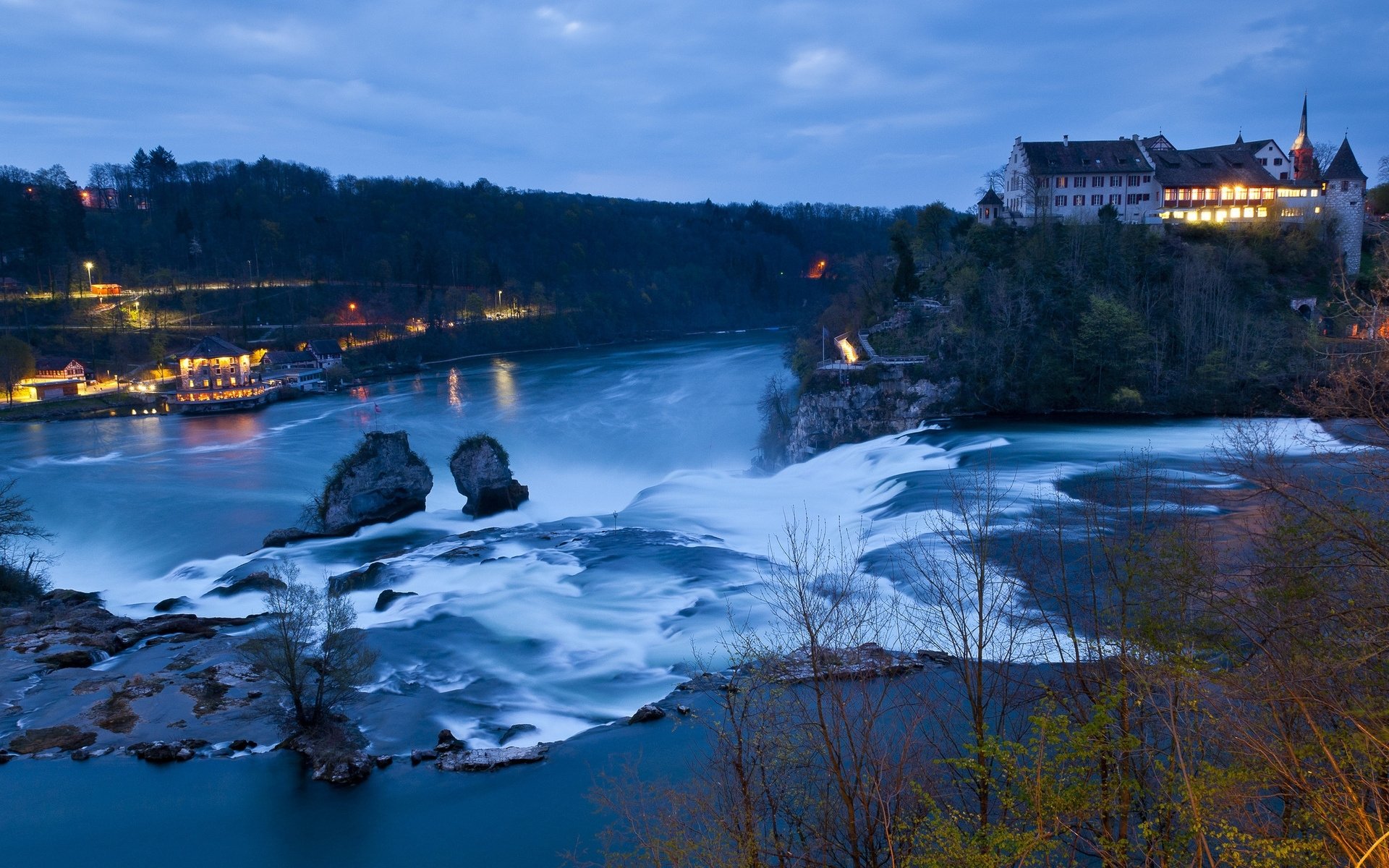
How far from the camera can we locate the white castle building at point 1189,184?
50781 millimetres

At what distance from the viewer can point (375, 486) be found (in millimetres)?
30078

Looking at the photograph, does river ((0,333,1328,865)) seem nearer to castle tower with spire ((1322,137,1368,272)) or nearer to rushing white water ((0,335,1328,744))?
rushing white water ((0,335,1328,744))

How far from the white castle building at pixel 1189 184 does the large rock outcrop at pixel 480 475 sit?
35.6m

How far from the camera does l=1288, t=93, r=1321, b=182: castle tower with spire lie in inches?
2074

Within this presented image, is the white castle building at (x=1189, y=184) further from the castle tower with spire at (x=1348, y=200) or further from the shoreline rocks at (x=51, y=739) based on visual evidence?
the shoreline rocks at (x=51, y=739)

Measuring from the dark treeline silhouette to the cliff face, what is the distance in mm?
36623

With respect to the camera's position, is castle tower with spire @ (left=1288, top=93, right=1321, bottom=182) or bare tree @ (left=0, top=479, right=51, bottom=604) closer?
bare tree @ (left=0, top=479, right=51, bottom=604)

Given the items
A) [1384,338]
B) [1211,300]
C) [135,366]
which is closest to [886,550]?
[1384,338]

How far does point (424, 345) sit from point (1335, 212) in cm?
7359

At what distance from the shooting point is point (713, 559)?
23469 mm

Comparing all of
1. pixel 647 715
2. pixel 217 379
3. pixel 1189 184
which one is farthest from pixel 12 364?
pixel 1189 184

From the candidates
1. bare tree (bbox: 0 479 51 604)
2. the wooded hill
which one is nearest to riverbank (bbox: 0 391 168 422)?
bare tree (bbox: 0 479 51 604)

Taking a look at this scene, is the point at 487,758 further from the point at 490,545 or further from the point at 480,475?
the point at 480,475

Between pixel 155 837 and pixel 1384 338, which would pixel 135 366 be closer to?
pixel 155 837
